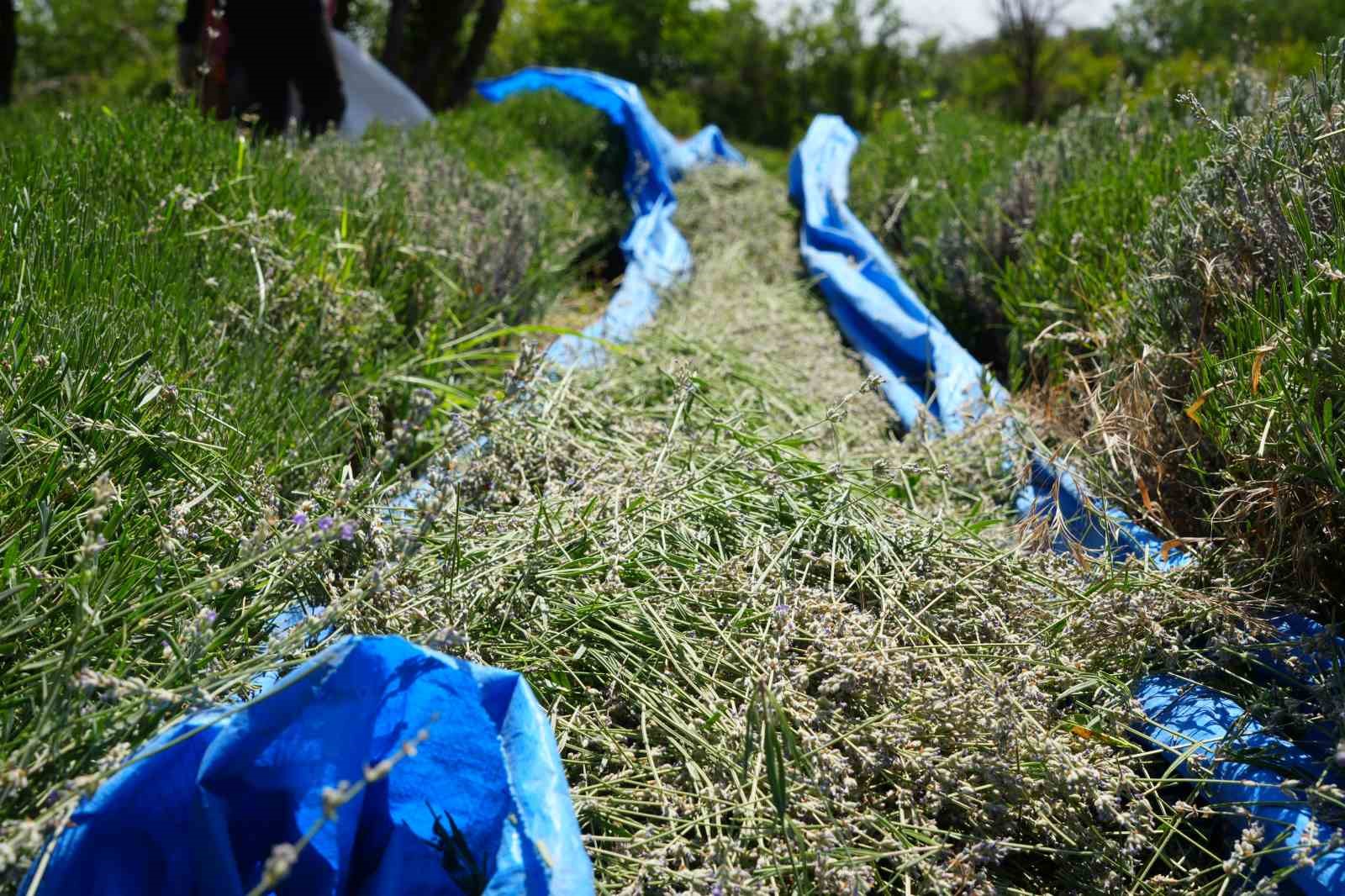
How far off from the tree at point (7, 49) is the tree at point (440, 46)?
10.2ft

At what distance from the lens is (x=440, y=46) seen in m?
9.73

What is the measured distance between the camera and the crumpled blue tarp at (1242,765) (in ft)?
4.54

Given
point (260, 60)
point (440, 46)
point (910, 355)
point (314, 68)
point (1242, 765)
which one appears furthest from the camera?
point (440, 46)

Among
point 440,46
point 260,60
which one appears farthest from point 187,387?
point 440,46

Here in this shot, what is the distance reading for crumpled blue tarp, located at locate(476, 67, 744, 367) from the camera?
3430 millimetres

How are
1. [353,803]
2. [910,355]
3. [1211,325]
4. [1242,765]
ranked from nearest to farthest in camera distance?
1. [353,803]
2. [1242,765]
3. [1211,325]
4. [910,355]

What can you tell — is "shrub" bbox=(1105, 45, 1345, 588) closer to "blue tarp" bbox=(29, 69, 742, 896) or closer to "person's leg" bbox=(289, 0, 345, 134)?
"blue tarp" bbox=(29, 69, 742, 896)

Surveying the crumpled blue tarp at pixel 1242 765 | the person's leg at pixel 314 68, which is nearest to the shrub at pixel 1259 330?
the crumpled blue tarp at pixel 1242 765

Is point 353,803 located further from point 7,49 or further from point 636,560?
point 7,49

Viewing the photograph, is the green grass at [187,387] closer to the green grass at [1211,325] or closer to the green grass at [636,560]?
the green grass at [636,560]

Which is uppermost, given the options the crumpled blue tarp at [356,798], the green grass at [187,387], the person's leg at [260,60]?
the person's leg at [260,60]

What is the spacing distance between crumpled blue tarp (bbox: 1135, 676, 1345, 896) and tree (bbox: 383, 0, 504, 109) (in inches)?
362

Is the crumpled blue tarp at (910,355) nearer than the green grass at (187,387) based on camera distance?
No

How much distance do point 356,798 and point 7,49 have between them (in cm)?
958
